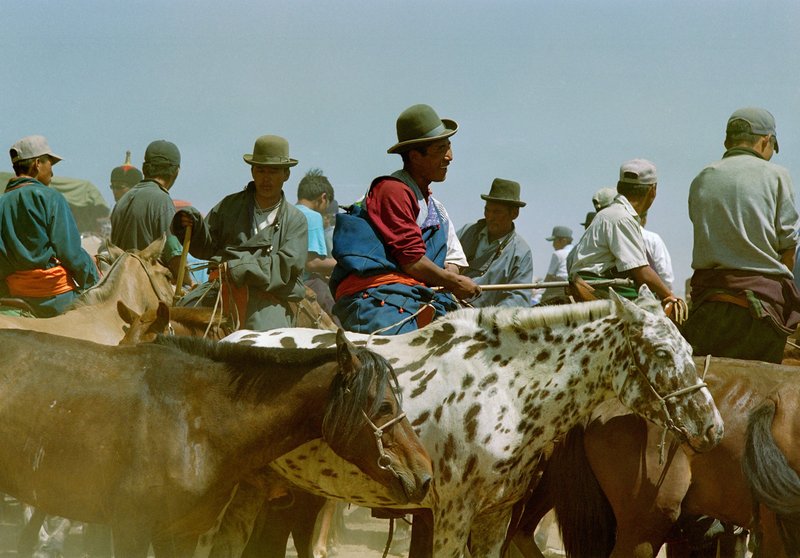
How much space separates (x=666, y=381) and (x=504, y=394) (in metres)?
0.84

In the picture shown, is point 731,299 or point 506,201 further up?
point 506,201

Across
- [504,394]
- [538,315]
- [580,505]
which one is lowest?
[580,505]

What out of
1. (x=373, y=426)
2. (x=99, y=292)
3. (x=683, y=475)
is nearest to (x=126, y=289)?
(x=99, y=292)

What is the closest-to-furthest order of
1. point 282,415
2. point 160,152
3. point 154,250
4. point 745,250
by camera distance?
point 282,415, point 745,250, point 154,250, point 160,152

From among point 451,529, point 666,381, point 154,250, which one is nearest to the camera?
point 451,529

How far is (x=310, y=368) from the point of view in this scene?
527cm

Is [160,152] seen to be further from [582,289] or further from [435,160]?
[582,289]

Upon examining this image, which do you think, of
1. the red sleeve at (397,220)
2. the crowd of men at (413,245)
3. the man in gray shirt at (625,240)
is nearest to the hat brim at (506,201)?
the crowd of men at (413,245)

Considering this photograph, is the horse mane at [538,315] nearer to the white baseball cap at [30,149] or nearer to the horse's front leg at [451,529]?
the horse's front leg at [451,529]

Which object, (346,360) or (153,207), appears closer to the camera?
(346,360)

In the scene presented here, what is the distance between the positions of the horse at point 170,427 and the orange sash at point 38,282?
10.8ft

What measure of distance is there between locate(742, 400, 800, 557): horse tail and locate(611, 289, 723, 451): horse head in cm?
26

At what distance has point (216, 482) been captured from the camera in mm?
5105

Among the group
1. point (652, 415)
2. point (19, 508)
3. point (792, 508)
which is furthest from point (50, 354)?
point (19, 508)
